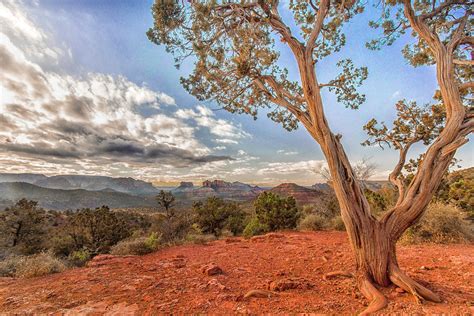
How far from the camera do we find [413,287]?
121 inches

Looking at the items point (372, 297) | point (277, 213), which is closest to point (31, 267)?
point (372, 297)

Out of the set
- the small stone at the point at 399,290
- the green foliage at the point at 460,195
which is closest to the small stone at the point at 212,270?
the small stone at the point at 399,290

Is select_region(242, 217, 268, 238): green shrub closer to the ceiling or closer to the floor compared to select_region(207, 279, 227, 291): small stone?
closer to the floor

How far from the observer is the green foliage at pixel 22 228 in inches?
573

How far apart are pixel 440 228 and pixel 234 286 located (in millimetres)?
A: 7702

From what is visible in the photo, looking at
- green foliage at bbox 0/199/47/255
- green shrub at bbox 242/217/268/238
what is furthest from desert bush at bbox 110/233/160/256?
green foliage at bbox 0/199/47/255

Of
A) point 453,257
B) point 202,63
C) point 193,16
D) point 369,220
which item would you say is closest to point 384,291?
point 369,220

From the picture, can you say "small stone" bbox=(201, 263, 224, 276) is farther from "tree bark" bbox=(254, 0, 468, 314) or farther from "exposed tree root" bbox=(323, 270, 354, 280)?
"tree bark" bbox=(254, 0, 468, 314)

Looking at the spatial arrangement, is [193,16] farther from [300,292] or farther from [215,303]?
[300,292]

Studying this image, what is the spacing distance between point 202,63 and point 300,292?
4.78 metres

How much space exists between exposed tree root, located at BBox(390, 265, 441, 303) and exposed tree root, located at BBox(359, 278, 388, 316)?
1.17 feet

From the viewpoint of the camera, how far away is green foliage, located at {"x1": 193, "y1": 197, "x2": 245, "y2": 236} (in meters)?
12.9

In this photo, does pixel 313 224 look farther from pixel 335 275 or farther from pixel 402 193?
pixel 402 193

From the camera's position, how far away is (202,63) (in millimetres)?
4754
